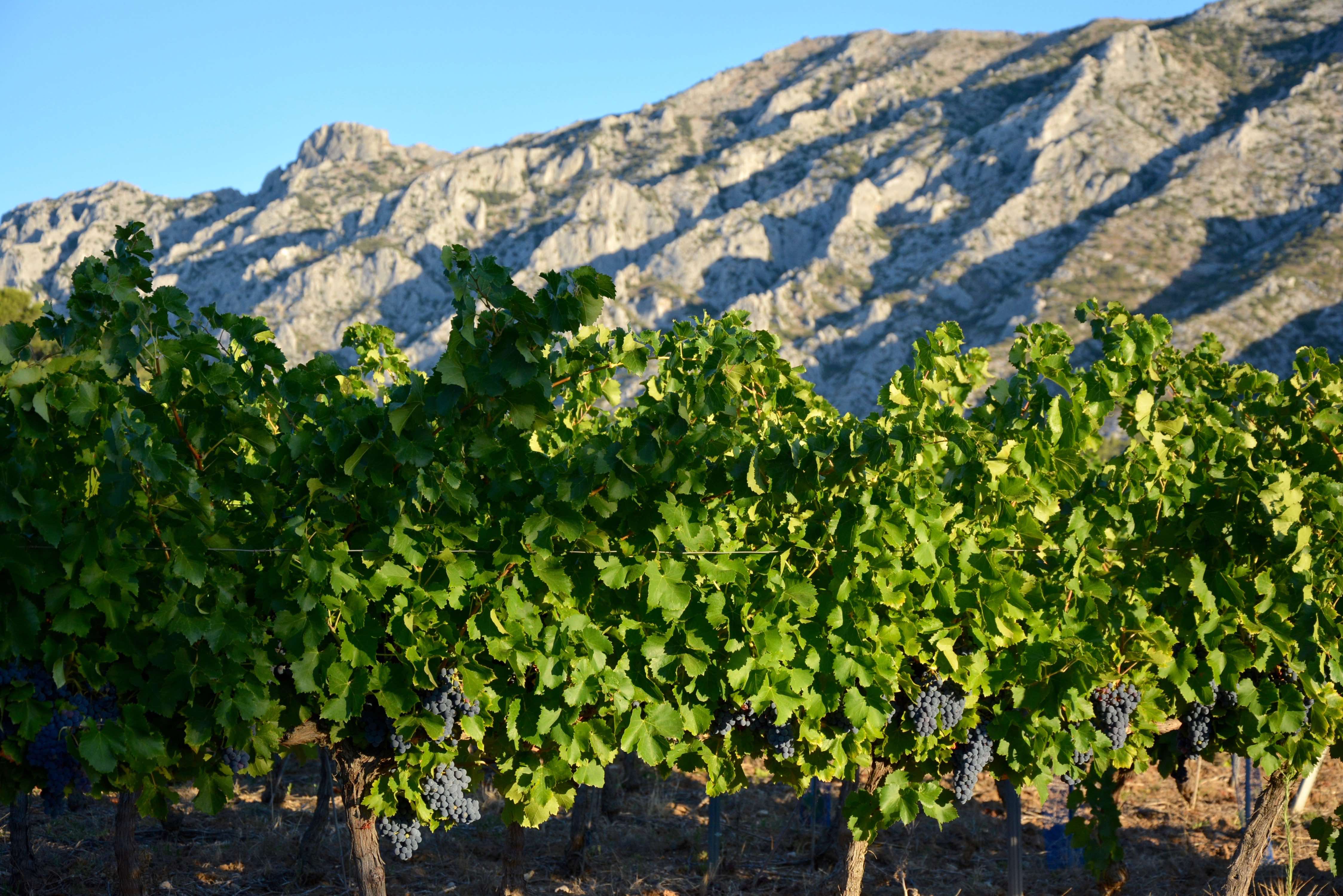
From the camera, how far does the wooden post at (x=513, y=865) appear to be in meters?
6.17

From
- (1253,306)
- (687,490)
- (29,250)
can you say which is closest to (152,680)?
(687,490)

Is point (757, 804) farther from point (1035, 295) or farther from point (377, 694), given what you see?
point (1035, 295)

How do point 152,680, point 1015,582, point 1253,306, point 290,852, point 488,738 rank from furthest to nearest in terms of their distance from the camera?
point 1253,306 → point 290,852 → point 488,738 → point 1015,582 → point 152,680

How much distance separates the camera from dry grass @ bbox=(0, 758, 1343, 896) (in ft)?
23.6

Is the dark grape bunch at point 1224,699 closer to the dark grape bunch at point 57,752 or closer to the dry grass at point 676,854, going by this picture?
the dry grass at point 676,854

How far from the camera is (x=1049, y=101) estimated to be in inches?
3297

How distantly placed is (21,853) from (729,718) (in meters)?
5.20

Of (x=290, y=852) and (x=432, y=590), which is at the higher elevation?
(x=432, y=590)

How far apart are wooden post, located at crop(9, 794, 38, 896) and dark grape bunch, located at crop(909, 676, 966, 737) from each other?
5795 mm

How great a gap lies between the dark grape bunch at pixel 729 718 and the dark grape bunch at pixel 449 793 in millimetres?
1258

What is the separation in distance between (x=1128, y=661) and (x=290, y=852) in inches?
264

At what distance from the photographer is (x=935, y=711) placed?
4730 mm

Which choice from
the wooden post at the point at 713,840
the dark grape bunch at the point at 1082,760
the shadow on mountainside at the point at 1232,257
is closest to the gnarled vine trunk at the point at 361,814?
the wooden post at the point at 713,840

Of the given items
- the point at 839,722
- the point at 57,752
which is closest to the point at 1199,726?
the point at 839,722
